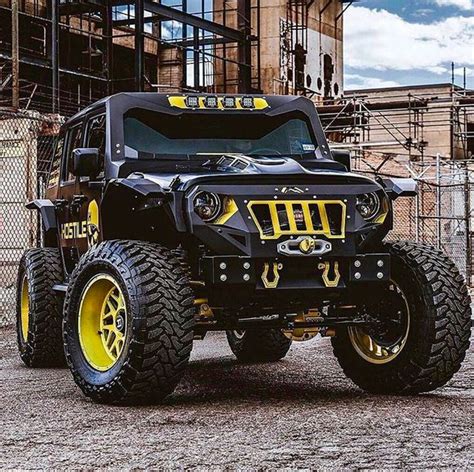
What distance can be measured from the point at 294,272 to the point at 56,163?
3.99 meters

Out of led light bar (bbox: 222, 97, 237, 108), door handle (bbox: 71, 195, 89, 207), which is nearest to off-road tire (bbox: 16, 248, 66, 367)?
door handle (bbox: 71, 195, 89, 207)

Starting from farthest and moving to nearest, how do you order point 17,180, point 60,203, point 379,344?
point 17,180 → point 60,203 → point 379,344

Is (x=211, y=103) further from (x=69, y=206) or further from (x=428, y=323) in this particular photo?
(x=428, y=323)

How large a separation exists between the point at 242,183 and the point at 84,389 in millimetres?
1741

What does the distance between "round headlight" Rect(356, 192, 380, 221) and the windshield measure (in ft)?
4.51

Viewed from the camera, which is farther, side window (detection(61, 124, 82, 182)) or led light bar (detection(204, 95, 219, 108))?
side window (detection(61, 124, 82, 182))

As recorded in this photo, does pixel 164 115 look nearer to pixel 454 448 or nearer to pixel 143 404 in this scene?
pixel 143 404

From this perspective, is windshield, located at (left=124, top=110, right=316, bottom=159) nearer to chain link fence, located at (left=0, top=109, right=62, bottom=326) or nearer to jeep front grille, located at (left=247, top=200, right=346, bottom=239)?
jeep front grille, located at (left=247, top=200, right=346, bottom=239)

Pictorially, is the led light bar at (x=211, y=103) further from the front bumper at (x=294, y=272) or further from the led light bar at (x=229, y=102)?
the front bumper at (x=294, y=272)

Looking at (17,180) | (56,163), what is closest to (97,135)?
(56,163)

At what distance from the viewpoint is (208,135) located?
868 centimetres

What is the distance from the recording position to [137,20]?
33531 mm

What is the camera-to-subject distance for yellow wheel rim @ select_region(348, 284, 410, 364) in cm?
773

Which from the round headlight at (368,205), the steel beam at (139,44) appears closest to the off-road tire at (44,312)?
the round headlight at (368,205)
